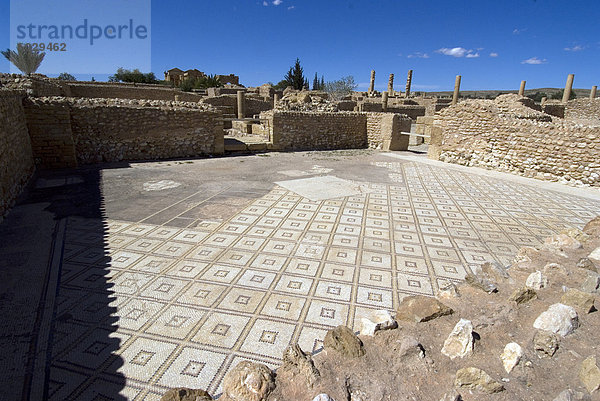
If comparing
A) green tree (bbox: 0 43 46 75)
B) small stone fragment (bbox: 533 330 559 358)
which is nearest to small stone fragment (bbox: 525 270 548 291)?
small stone fragment (bbox: 533 330 559 358)

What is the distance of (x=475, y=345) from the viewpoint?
2.00 metres

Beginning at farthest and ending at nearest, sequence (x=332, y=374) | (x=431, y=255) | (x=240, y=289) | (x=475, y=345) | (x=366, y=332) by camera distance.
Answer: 1. (x=431, y=255)
2. (x=240, y=289)
3. (x=366, y=332)
4. (x=475, y=345)
5. (x=332, y=374)

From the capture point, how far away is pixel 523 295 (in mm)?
2412

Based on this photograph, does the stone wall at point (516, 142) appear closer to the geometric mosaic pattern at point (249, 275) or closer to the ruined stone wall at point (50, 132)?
the geometric mosaic pattern at point (249, 275)

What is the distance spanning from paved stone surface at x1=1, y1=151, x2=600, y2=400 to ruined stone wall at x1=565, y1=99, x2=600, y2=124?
55.9 ft

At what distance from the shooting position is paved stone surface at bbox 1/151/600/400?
236 centimetres

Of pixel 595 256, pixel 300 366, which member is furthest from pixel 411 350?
pixel 595 256

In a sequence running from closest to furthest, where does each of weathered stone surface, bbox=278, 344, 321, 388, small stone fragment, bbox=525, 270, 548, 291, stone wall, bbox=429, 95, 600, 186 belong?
weathered stone surface, bbox=278, 344, 321, 388, small stone fragment, bbox=525, 270, 548, 291, stone wall, bbox=429, 95, 600, 186

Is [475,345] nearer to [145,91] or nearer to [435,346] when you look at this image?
[435,346]

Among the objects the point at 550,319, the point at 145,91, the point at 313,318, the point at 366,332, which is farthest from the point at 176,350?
→ the point at 145,91

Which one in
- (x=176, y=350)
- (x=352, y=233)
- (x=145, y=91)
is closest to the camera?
(x=176, y=350)

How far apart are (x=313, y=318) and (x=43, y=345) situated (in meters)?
2.09

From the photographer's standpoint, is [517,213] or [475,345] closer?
[475,345]

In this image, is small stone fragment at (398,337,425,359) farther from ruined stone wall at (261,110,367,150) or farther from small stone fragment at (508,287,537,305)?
ruined stone wall at (261,110,367,150)
